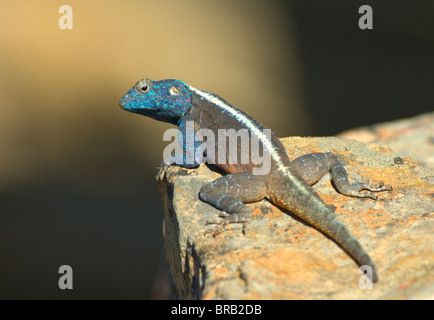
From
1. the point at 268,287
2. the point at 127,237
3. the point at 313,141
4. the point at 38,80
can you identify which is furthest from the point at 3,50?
the point at 268,287

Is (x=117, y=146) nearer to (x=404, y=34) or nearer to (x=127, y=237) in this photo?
(x=127, y=237)

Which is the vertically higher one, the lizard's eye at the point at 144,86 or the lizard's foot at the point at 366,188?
the lizard's eye at the point at 144,86

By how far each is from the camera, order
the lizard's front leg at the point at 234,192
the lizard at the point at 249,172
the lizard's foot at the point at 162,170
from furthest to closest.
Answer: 1. the lizard's foot at the point at 162,170
2. the lizard's front leg at the point at 234,192
3. the lizard at the point at 249,172

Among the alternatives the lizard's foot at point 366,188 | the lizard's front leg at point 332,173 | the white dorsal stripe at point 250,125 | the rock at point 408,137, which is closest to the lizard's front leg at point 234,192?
the white dorsal stripe at point 250,125

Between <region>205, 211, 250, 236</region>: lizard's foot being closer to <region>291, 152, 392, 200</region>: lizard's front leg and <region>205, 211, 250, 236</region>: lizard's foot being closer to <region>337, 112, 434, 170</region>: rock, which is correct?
<region>291, 152, 392, 200</region>: lizard's front leg

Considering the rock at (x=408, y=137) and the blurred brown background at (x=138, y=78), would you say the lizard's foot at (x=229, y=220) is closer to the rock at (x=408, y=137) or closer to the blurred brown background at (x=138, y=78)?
the rock at (x=408, y=137)

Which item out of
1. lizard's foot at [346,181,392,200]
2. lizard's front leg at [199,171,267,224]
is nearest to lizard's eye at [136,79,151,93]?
lizard's front leg at [199,171,267,224]
